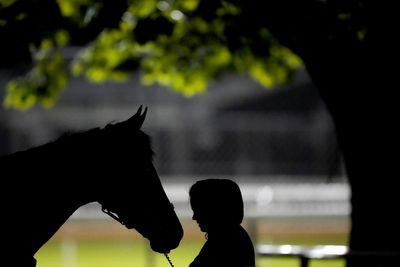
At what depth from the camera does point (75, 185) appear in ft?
13.4

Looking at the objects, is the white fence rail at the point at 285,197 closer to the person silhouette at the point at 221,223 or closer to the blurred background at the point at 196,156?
the blurred background at the point at 196,156

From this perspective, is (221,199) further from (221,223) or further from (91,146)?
(91,146)

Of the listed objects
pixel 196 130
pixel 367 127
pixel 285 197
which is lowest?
pixel 285 197

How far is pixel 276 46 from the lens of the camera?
29.4 feet

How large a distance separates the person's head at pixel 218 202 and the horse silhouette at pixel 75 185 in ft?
0.80

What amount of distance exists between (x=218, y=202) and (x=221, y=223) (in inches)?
3.6

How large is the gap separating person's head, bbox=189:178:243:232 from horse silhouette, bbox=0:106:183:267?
9.7 inches

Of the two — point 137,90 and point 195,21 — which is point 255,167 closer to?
point 137,90

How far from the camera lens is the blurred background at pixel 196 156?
16141mm

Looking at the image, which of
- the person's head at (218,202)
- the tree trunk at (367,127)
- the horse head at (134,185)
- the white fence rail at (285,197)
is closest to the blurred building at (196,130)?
the white fence rail at (285,197)

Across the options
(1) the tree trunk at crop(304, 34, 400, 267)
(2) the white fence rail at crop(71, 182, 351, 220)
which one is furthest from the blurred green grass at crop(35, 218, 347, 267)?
(1) the tree trunk at crop(304, 34, 400, 267)

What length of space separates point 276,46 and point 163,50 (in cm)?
117

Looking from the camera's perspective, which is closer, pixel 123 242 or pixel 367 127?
pixel 367 127

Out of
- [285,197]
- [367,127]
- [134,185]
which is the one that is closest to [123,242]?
[285,197]
